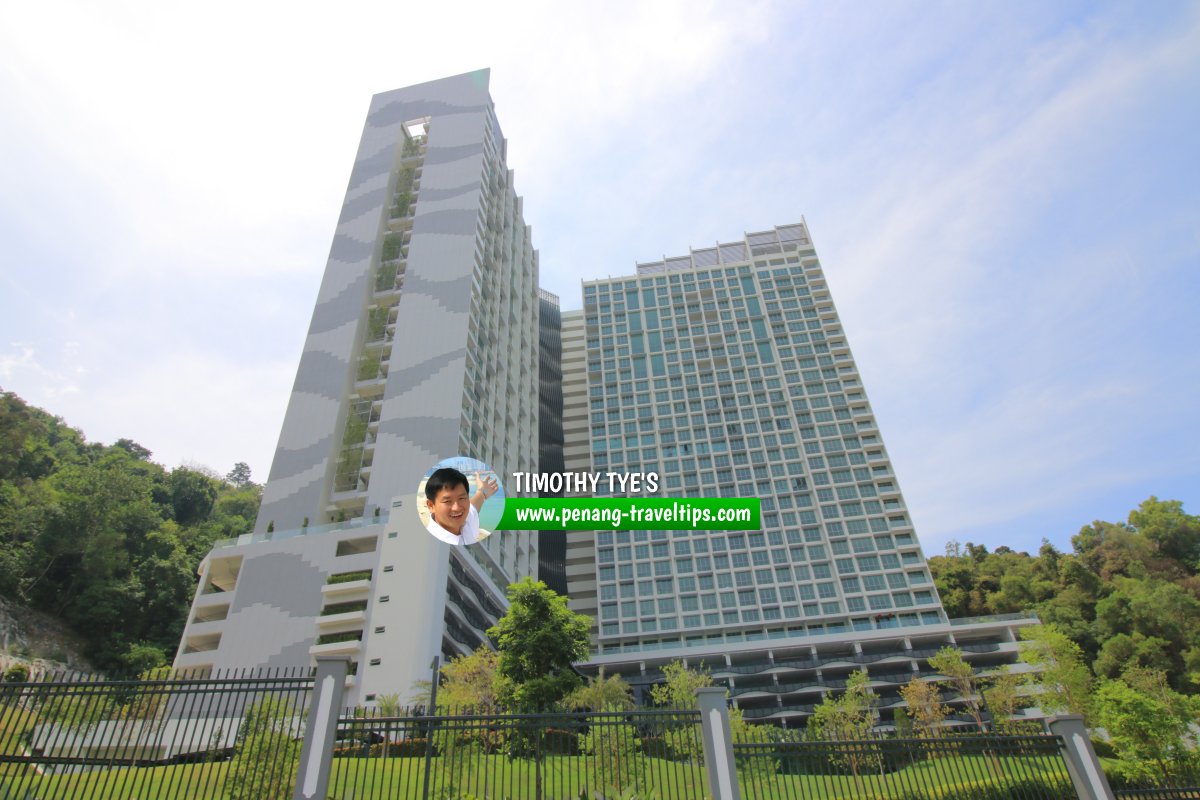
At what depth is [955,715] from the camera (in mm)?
54312

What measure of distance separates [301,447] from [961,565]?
7457 cm

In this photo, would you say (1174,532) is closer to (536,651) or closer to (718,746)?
(536,651)

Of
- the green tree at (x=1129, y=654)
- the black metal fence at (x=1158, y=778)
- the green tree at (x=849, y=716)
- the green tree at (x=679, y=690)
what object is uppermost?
the green tree at (x=1129, y=654)

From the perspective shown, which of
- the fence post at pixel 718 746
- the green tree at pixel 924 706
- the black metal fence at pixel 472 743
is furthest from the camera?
the green tree at pixel 924 706

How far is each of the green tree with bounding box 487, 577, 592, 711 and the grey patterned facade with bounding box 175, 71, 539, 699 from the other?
10903 mm

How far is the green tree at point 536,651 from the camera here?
32.1 m

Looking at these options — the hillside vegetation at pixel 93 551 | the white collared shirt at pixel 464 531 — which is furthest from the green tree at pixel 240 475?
the white collared shirt at pixel 464 531

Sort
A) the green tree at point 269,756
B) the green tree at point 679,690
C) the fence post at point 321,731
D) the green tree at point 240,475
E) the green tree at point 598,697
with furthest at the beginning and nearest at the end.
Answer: the green tree at point 240,475
the green tree at point 679,690
the green tree at point 598,697
the green tree at point 269,756
the fence post at point 321,731

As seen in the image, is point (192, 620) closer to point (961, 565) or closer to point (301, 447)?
point (301, 447)

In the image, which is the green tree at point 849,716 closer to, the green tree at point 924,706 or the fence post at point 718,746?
the green tree at point 924,706

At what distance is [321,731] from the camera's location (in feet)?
39.8

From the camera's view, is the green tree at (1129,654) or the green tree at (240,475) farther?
the green tree at (240,475)

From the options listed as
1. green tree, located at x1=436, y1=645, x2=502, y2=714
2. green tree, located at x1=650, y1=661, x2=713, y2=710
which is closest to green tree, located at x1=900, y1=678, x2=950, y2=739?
green tree, located at x1=650, y1=661, x2=713, y2=710

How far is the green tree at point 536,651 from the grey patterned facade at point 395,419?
1090 centimetres
